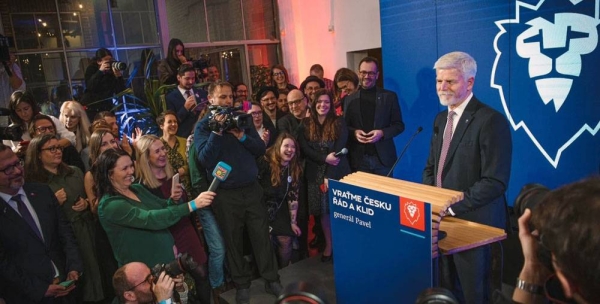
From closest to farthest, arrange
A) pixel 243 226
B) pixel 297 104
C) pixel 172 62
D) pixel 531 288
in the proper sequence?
pixel 531 288
pixel 243 226
pixel 297 104
pixel 172 62

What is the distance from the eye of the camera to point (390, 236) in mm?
1709

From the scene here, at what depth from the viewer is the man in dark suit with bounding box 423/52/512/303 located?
2.04m

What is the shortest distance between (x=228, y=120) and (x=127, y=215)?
0.94 metres

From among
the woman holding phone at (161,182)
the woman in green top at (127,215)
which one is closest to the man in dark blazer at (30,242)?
the woman in green top at (127,215)

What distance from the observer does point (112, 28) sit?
7656 mm

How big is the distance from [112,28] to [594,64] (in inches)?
279

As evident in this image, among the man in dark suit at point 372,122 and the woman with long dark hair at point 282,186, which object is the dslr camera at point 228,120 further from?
the man in dark suit at point 372,122

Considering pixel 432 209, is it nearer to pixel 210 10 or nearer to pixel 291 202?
pixel 291 202

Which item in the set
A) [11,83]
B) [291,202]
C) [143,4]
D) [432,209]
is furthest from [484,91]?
[143,4]

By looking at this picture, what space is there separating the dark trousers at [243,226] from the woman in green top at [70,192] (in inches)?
37.7

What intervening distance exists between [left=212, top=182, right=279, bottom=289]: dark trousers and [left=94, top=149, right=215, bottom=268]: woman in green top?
0.56 metres

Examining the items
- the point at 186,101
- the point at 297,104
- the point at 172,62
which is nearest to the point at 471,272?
the point at 297,104

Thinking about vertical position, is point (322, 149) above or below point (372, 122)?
below

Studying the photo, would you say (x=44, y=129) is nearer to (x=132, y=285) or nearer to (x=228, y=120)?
(x=228, y=120)
